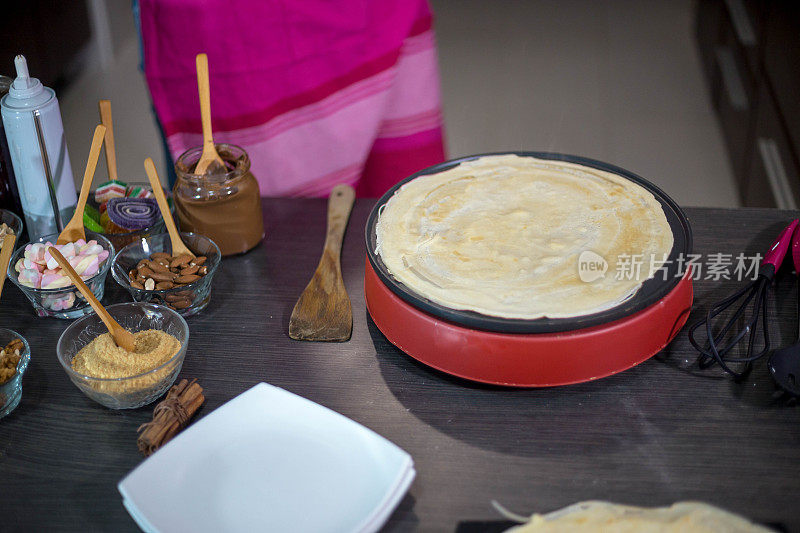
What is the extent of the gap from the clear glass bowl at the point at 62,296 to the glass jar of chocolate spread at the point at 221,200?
12cm

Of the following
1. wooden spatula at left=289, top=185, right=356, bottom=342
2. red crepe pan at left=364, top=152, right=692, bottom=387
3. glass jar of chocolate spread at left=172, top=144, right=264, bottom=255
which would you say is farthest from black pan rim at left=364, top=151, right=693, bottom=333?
glass jar of chocolate spread at left=172, top=144, right=264, bottom=255

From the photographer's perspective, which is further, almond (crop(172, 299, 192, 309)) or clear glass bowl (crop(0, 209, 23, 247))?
clear glass bowl (crop(0, 209, 23, 247))

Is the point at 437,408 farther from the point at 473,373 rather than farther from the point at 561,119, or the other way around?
the point at 561,119

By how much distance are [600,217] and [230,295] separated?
1.66 ft

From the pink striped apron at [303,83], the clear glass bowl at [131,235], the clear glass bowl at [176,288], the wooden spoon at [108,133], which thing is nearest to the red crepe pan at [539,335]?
the clear glass bowl at [176,288]

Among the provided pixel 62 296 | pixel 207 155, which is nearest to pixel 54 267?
pixel 62 296

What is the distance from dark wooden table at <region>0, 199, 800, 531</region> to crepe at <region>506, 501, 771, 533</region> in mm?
17

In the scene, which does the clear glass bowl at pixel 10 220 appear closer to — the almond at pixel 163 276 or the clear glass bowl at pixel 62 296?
the clear glass bowl at pixel 62 296

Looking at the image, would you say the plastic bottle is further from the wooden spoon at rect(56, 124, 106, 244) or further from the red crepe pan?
the red crepe pan

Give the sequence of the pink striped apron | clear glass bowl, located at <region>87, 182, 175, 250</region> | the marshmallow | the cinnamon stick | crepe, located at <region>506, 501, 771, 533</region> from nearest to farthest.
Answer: crepe, located at <region>506, 501, 771, 533</region> < the cinnamon stick < the marshmallow < clear glass bowl, located at <region>87, 182, 175, 250</region> < the pink striped apron

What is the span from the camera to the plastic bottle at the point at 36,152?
3.34 feet

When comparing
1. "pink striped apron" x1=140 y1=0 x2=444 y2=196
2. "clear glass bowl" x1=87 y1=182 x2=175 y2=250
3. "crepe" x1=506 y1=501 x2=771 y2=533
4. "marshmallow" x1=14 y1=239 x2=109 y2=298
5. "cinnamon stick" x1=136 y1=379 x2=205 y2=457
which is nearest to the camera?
"crepe" x1=506 y1=501 x2=771 y2=533

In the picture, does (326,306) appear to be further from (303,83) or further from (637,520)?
(303,83)

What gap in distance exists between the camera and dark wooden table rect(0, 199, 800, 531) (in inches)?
30.3
